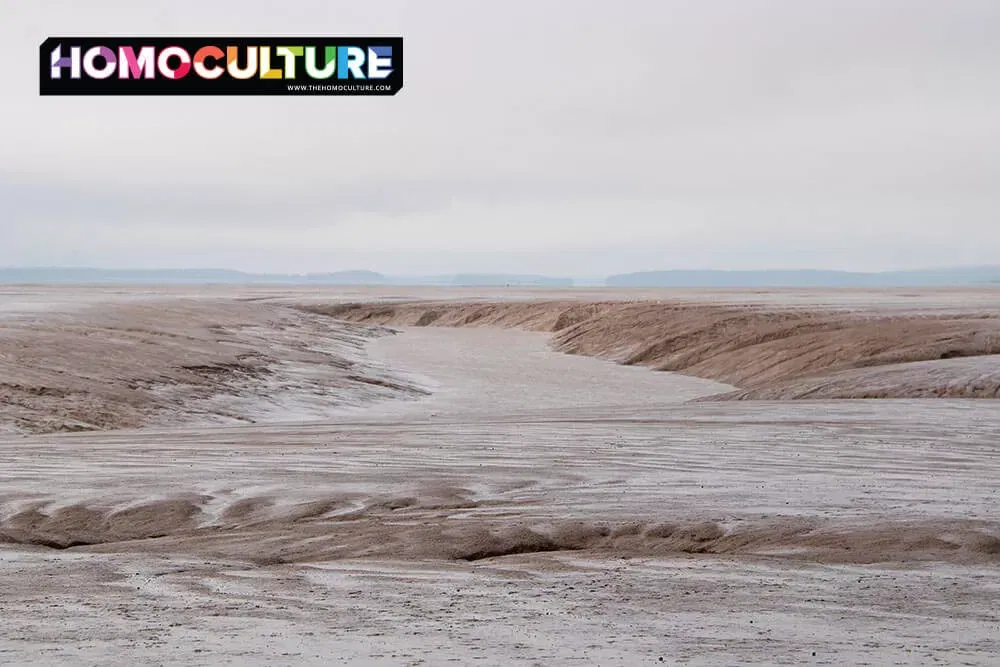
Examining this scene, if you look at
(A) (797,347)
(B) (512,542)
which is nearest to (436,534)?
(B) (512,542)

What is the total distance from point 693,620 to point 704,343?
83.2ft

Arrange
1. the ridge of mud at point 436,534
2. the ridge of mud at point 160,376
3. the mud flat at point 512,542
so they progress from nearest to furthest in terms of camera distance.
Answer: the mud flat at point 512,542
the ridge of mud at point 436,534
the ridge of mud at point 160,376

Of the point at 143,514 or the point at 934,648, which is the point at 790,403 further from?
the point at 934,648

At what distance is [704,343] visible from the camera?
2998 centimetres

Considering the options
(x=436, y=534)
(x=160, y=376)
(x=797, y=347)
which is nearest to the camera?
(x=436, y=534)

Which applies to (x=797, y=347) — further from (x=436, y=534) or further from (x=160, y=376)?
(x=436, y=534)

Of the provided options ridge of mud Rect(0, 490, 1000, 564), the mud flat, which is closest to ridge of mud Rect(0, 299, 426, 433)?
the mud flat

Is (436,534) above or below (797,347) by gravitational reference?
above

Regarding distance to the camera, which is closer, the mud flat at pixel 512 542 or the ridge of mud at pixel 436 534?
the mud flat at pixel 512 542

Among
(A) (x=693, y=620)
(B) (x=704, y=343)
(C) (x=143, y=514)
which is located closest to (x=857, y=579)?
(A) (x=693, y=620)

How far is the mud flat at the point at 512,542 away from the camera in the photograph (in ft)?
15.4

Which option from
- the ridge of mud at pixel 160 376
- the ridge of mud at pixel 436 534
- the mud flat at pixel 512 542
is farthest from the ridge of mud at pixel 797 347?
the ridge of mud at pixel 436 534

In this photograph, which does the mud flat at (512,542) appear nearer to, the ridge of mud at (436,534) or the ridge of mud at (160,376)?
the ridge of mud at (436,534)

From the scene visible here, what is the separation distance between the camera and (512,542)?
21.4 feet
